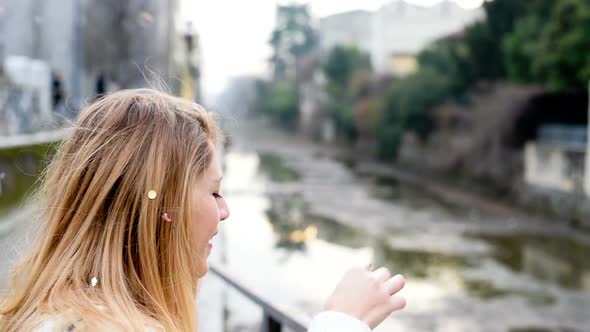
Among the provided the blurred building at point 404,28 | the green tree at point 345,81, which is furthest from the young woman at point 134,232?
the blurred building at point 404,28

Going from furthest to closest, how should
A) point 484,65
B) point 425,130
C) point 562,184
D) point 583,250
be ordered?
point 425,130 < point 484,65 < point 562,184 < point 583,250

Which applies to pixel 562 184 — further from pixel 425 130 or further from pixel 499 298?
pixel 425 130

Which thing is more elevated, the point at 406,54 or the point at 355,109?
the point at 406,54

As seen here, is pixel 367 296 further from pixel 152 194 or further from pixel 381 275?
pixel 152 194

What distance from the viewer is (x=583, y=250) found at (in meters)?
11.1

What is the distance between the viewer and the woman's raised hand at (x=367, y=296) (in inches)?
34.4

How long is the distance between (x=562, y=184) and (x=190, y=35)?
8.64m

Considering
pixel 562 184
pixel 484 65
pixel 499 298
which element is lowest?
pixel 499 298

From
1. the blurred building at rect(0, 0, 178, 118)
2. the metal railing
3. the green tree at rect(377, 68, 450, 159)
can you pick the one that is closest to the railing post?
the metal railing

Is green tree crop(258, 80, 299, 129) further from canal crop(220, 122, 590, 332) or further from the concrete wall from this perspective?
the concrete wall

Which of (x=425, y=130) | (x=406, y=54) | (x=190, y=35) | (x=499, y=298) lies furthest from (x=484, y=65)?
(x=406, y=54)

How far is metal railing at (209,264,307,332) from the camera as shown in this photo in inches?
65.4

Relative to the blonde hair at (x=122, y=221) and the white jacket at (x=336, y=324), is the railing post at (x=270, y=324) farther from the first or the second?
the white jacket at (x=336, y=324)

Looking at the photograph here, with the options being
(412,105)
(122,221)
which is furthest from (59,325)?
(412,105)
